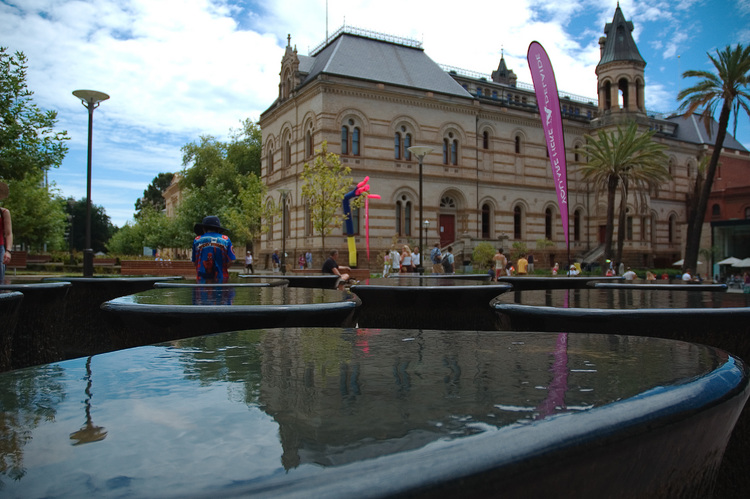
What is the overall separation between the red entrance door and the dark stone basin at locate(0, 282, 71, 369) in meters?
31.3

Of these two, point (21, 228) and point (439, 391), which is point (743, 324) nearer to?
point (439, 391)

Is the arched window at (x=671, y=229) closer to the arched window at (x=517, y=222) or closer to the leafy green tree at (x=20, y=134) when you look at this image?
the arched window at (x=517, y=222)

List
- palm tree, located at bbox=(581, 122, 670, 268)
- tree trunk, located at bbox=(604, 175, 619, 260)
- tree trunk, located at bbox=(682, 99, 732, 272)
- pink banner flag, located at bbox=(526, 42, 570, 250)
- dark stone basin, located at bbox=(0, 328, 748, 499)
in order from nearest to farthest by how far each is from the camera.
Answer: dark stone basin, located at bbox=(0, 328, 748, 499)
pink banner flag, located at bbox=(526, 42, 570, 250)
tree trunk, located at bbox=(682, 99, 732, 272)
tree trunk, located at bbox=(604, 175, 619, 260)
palm tree, located at bbox=(581, 122, 670, 268)

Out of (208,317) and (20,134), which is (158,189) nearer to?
(20,134)

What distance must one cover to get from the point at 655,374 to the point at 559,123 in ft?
47.7

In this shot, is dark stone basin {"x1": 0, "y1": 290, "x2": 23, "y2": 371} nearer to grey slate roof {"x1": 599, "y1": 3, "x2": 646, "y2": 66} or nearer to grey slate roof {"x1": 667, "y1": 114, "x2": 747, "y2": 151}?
grey slate roof {"x1": 599, "y1": 3, "x2": 646, "y2": 66}

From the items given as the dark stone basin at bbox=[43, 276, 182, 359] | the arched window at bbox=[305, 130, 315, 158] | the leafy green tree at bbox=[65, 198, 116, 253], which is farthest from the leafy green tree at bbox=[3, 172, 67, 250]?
the leafy green tree at bbox=[65, 198, 116, 253]

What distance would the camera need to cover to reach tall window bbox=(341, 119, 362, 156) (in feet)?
108

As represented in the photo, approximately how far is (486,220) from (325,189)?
13.1 meters

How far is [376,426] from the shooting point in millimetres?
945

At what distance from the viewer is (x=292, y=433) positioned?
36.5 inches

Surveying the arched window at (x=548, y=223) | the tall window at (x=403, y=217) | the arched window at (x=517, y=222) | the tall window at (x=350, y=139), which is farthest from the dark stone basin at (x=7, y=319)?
the arched window at (x=548, y=223)

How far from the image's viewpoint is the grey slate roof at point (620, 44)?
41406 millimetres

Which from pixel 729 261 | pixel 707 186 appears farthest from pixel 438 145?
pixel 729 261
